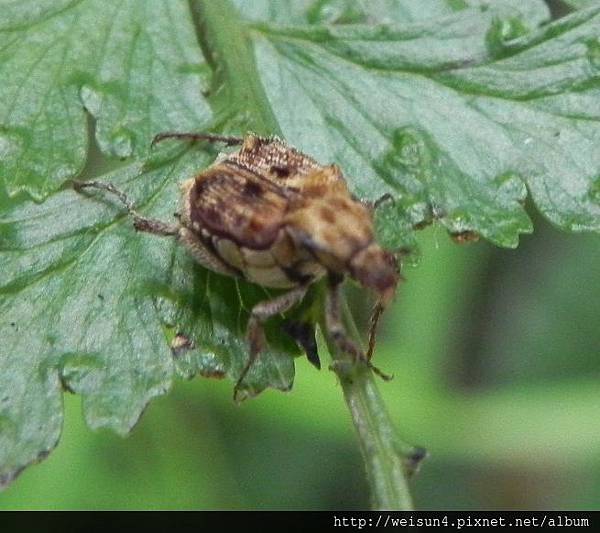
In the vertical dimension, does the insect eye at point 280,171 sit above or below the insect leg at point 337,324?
above

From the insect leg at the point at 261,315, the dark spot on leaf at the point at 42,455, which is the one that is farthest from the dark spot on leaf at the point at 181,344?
the dark spot on leaf at the point at 42,455

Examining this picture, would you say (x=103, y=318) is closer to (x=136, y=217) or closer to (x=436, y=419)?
(x=136, y=217)

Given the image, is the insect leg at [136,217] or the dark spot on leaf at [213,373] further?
the insect leg at [136,217]

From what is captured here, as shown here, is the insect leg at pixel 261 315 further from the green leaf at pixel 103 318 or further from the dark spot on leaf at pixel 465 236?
the dark spot on leaf at pixel 465 236

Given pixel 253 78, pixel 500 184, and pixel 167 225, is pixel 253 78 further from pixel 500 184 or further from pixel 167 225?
pixel 500 184

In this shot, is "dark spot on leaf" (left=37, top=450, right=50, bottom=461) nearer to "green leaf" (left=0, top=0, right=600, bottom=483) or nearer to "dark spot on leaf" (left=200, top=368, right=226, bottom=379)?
"green leaf" (left=0, top=0, right=600, bottom=483)

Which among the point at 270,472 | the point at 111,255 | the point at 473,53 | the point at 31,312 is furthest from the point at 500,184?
the point at 270,472

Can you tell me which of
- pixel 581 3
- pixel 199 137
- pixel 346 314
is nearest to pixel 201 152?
pixel 199 137
